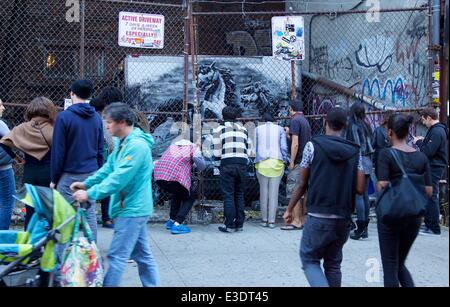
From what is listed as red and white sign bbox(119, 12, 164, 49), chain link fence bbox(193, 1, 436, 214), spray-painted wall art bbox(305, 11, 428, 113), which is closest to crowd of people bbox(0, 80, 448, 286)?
chain link fence bbox(193, 1, 436, 214)

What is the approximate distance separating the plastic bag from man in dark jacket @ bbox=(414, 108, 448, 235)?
4896mm

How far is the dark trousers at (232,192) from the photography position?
822cm

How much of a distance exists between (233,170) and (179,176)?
72 cm

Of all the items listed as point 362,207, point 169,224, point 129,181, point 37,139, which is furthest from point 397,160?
point 169,224

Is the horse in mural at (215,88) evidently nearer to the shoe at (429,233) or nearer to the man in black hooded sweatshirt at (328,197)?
the shoe at (429,233)

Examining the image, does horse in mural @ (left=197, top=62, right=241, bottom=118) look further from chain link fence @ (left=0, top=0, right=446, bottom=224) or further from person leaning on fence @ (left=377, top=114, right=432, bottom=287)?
person leaning on fence @ (left=377, top=114, right=432, bottom=287)

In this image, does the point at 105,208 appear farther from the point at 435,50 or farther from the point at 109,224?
the point at 435,50

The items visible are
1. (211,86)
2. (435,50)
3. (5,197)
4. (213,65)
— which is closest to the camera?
(5,197)

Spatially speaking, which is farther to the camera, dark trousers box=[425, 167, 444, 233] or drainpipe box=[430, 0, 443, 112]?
drainpipe box=[430, 0, 443, 112]

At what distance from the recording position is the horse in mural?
11.3m

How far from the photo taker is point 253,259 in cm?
698
